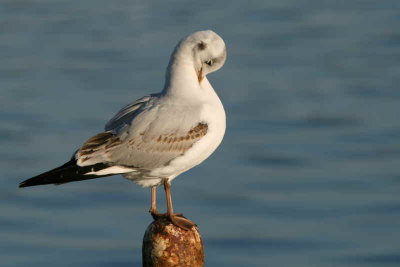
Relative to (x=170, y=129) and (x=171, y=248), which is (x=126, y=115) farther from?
(x=171, y=248)

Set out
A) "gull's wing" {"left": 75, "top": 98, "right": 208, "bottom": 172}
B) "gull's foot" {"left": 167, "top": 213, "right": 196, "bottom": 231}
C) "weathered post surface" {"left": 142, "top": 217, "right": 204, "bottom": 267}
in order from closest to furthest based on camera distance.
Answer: "weathered post surface" {"left": 142, "top": 217, "right": 204, "bottom": 267} → "gull's foot" {"left": 167, "top": 213, "right": 196, "bottom": 231} → "gull's wing" {"left": 75, "top": 98, "right": 208, "bottom": 172}

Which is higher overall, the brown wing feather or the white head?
the white head

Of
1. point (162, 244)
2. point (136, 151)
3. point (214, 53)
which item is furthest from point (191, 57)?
point (162, 244)

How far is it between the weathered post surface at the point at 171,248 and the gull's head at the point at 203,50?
1.57m

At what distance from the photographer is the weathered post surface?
25.2 feet

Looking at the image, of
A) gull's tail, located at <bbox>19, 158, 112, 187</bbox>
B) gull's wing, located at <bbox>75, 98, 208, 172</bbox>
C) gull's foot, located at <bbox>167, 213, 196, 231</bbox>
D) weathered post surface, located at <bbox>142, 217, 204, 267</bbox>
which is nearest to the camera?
weathered post surface, located at <bbox>142, 217, 204, 267</bbox>

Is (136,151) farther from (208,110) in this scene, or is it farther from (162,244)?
(162,244)

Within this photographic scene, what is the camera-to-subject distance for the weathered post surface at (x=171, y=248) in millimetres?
7691

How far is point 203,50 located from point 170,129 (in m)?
0.72

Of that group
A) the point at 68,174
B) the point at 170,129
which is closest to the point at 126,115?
the point at 170,129

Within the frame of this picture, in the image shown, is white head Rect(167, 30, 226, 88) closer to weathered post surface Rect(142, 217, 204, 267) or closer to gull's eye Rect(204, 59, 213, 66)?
gull's eye Rect(204, 59, 213, 66)

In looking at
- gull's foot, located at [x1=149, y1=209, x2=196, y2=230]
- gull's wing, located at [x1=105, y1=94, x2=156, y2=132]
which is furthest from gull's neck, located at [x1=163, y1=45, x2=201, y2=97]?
gull's foot, located at [x1=149, y1=209, x2=196, y2=230]

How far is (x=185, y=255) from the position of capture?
303 inches

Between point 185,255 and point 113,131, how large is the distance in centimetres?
161
